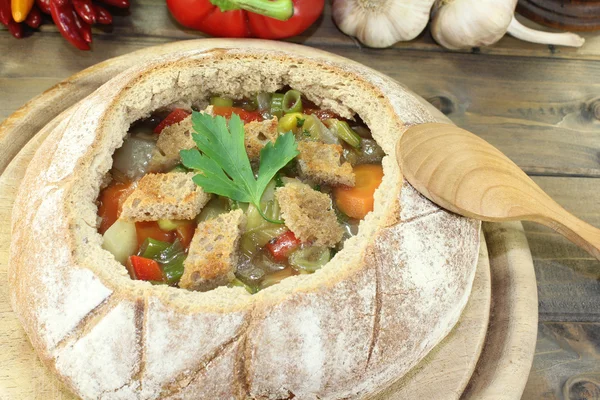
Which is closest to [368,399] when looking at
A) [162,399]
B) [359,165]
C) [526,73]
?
[162,399]

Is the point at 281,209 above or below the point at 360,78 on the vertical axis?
below

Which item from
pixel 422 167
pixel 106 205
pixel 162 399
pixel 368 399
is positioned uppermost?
pixel 422 167

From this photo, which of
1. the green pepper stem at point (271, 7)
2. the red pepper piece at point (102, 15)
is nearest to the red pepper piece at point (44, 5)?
the red pepper piece at point (102, 15)

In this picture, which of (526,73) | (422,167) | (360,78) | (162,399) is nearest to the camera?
(162,399)

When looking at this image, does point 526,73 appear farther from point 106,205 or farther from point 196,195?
point 106,205

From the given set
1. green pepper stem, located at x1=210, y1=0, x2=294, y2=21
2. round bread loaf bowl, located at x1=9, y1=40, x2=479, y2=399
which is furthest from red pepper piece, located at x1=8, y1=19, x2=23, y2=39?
round bread loaf bowl, located at x1=9, y1=40, x2=479, y2=399

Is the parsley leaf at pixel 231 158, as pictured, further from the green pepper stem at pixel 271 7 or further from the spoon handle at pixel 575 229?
the spoon handle at pixel 575 229

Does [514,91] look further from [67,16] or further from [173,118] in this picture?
[67,16]

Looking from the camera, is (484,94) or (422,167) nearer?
(422,167)
